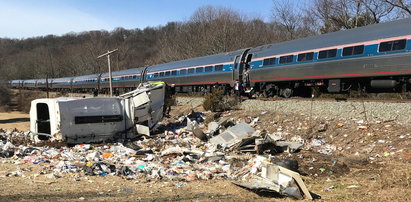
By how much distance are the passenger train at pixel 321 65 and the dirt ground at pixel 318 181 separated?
11.7ft

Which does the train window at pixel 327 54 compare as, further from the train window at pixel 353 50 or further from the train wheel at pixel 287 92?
the train wheel at pixel 287 92

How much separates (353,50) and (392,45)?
1596 millimetres

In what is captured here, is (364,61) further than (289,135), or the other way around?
(364,61)

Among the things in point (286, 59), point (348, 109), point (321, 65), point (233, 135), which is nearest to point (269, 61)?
point (286, 59)

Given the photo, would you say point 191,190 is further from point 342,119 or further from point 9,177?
point 342,119

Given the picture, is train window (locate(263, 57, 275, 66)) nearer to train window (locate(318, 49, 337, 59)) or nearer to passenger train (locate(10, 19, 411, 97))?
passenger train (locate(10, 19, 411, 97))

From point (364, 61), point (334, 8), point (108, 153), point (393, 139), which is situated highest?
point (334, 8)

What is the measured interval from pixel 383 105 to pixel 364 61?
8.64ft

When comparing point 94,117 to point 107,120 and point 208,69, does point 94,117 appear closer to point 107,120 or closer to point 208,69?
point 107,120

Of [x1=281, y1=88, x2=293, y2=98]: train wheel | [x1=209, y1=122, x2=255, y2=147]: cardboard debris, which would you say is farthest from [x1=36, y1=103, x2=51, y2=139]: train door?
[x1=281, y1=88, x2=293, y2=98]: train wheel

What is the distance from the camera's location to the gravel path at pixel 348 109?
10033 mm

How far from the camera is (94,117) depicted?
13336 millimetres

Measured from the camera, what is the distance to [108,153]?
10.5m

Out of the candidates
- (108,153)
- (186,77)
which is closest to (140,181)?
(108,153)
